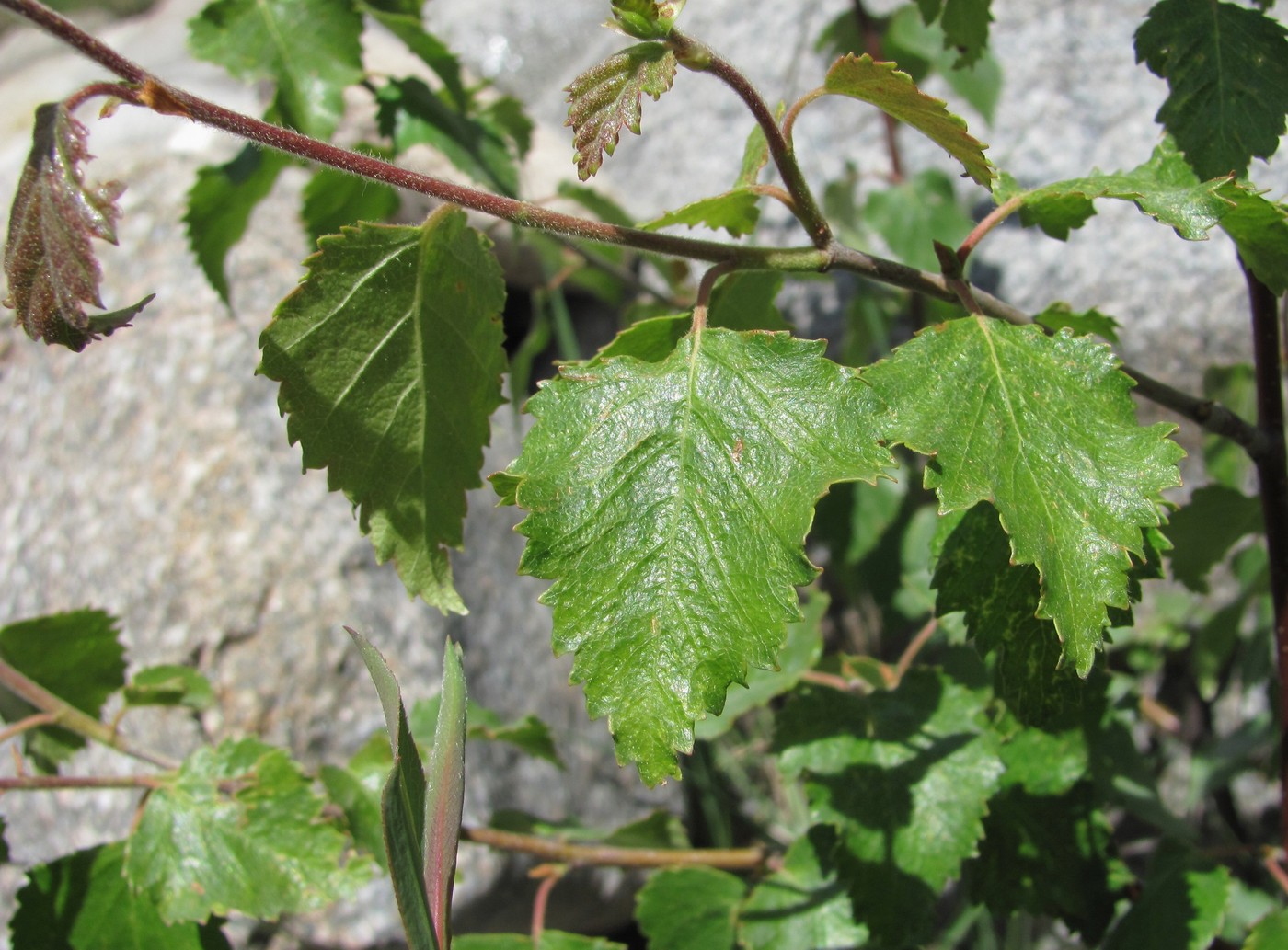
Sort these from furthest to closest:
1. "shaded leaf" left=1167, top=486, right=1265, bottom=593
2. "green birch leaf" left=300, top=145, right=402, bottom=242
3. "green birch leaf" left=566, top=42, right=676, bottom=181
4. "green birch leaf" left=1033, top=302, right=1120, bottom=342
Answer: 1. "green birch leaf" left=300, top=145, right=402, bottom=242
2. "shaded leaf" left=1167, top=486, right=1265, bottom=593
3. "green birch leaf" left=1033, top=302, right=1120, bottom=342
4. "green birch leaf" left=566, top=42, right=676, bottom=181

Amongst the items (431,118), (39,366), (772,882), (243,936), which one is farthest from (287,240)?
(772,882)

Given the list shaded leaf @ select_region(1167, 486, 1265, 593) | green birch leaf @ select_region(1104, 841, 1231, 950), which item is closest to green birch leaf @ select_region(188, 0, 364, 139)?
shaded leaf @ select_region(1167, 486, 1265, 593)

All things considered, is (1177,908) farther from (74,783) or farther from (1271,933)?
(74,783)

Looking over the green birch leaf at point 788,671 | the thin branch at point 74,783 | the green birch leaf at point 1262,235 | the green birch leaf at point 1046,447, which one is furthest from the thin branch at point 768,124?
the thin branch at point 74,783

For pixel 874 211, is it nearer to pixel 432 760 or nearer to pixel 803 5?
pixel 803 5

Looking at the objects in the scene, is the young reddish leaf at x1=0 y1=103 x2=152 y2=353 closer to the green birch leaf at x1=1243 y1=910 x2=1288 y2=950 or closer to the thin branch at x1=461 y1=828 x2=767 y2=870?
the thin branch at x1=461 y1=828 x2=767 y2=870

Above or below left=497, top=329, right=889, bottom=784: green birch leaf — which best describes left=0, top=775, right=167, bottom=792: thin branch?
below

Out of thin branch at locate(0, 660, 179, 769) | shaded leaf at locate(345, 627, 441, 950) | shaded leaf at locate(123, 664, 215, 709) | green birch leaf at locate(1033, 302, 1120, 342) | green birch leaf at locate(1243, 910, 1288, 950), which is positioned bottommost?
green birch leaf at locate(1243, 910, 1288, 950)
